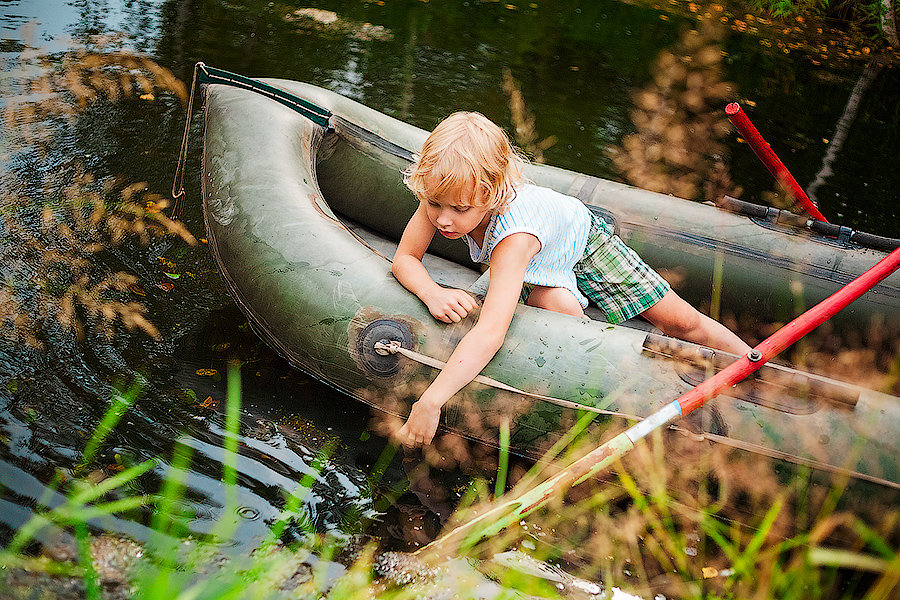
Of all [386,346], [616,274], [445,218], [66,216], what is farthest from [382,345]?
[66,216]

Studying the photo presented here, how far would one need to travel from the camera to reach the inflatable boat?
6.71ft

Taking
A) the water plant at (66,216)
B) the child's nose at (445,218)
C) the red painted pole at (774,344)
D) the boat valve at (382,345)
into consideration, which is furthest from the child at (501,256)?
the water plant at (66,216)

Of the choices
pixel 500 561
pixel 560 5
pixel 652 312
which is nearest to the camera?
pixel 500 561

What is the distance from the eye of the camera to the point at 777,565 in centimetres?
219

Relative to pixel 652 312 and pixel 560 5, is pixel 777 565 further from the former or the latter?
pixel 560 5

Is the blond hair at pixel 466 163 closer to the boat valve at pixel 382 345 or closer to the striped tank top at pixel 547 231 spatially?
the striped tank top at pixel 547 231

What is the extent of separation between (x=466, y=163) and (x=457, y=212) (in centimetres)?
14

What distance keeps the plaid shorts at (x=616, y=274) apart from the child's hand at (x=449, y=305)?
1.52 ft

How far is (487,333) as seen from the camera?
6.84ft

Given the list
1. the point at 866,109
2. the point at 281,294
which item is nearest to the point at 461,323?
the point at 281,294

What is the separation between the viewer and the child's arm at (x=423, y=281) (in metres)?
2.19

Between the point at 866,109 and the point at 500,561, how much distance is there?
620cm

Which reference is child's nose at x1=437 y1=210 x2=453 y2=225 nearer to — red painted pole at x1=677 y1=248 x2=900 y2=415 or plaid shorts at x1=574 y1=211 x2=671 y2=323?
plaid shorts at x1=574 y1=211 x2=671 y2=323

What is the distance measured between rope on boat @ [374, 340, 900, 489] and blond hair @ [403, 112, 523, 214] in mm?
423
